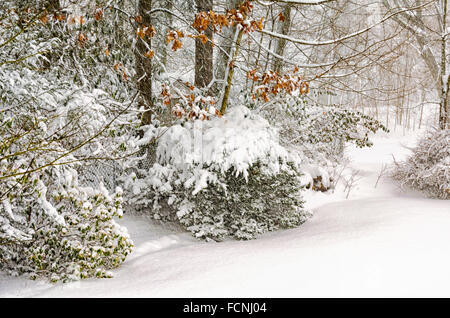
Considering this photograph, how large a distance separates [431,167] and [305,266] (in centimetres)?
606

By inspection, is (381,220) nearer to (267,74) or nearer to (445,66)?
(267,74)

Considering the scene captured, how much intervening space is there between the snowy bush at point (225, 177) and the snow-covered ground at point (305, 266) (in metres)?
0.62

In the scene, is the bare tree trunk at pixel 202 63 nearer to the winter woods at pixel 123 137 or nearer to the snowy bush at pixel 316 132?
the winter woods at pixel 123 137

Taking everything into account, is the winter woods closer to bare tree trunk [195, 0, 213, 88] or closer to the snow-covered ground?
bare tree trunk [195, 0, 213, 88]

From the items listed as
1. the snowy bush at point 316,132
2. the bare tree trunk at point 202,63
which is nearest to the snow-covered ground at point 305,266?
the snowy bush at point 316,132

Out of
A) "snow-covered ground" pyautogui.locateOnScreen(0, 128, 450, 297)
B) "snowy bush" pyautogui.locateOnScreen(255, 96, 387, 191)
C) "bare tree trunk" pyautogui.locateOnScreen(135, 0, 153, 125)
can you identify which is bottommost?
"snow-covered ground" pyautogui.locateOnScreen(0, 128, 450, 297)

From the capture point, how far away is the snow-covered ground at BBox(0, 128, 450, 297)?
3.09 m

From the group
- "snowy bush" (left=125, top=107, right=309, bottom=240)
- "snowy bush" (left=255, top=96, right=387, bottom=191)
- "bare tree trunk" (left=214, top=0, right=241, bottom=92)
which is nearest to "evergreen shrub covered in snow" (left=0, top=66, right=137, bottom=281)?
"snowy bush" (left=125, top=107, right=309, bottom=240)

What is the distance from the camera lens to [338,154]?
37.6 feet

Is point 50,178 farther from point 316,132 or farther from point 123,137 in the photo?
point 316,132

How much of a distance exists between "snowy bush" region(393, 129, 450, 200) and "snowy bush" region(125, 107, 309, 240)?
380cm

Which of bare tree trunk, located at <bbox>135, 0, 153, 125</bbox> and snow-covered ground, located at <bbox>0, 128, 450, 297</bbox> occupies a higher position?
bare tree trunk, located at <bbox>135, 0, 153, 125</bbox>

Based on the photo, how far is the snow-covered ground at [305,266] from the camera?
3093mm
